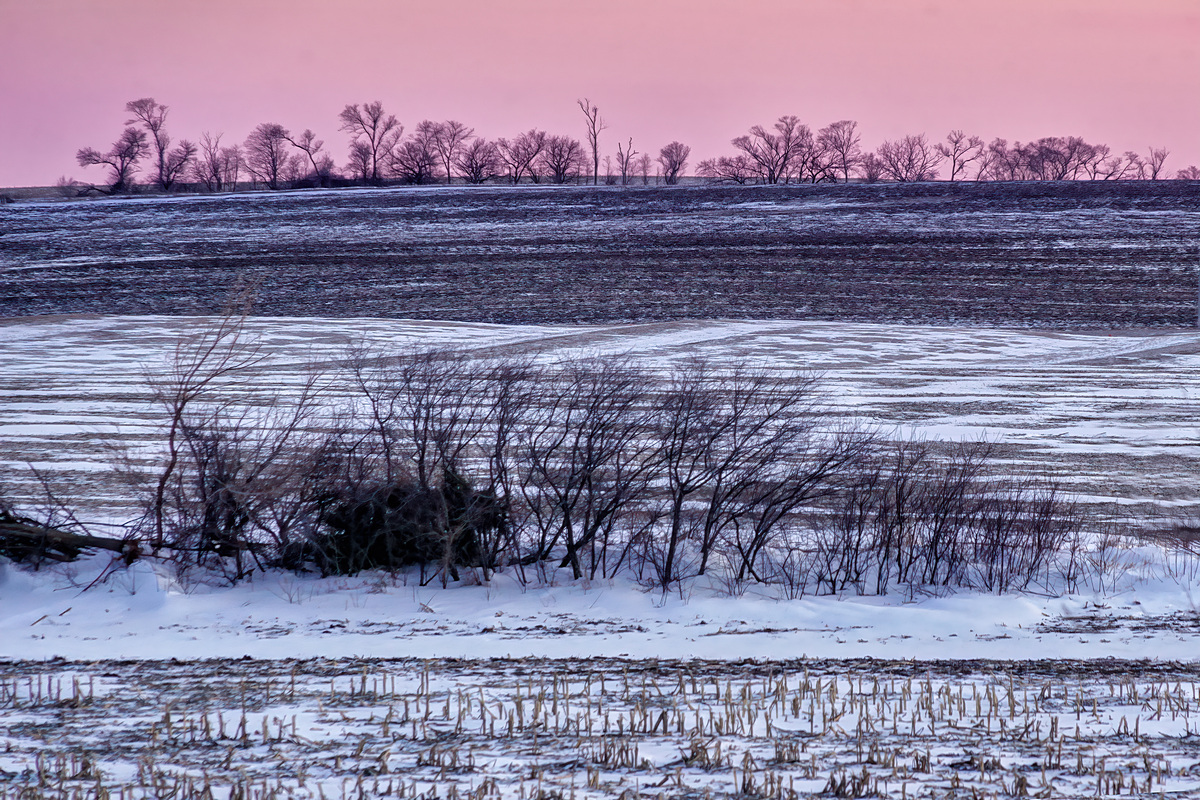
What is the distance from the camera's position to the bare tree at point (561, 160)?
9225cm

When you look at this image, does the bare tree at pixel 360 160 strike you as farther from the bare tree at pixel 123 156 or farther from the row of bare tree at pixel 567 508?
the row of bare tree at pixel 567 508

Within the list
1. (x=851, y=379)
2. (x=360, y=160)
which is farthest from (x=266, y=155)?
(x=851, y=379)

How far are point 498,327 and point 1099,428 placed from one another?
19.9 m

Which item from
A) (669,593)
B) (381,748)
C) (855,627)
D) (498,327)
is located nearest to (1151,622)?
(855,627)

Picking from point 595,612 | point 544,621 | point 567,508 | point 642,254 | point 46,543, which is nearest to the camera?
point 544,621

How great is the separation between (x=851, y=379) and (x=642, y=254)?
926 inches

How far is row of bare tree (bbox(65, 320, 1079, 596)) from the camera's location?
414 inches

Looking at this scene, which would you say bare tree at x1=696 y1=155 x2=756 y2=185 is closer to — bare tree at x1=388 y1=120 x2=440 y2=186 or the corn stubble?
bare tree at x1=388 y1=120 x2=440 y2=186

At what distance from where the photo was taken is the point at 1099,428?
17.7m

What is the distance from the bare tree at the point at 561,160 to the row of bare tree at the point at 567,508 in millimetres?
82375

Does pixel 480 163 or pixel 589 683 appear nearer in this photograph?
pixel 589 683

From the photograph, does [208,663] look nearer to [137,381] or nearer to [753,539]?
[753,539]

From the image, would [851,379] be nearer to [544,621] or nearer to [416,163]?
[544,621]

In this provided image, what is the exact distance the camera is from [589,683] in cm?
734
